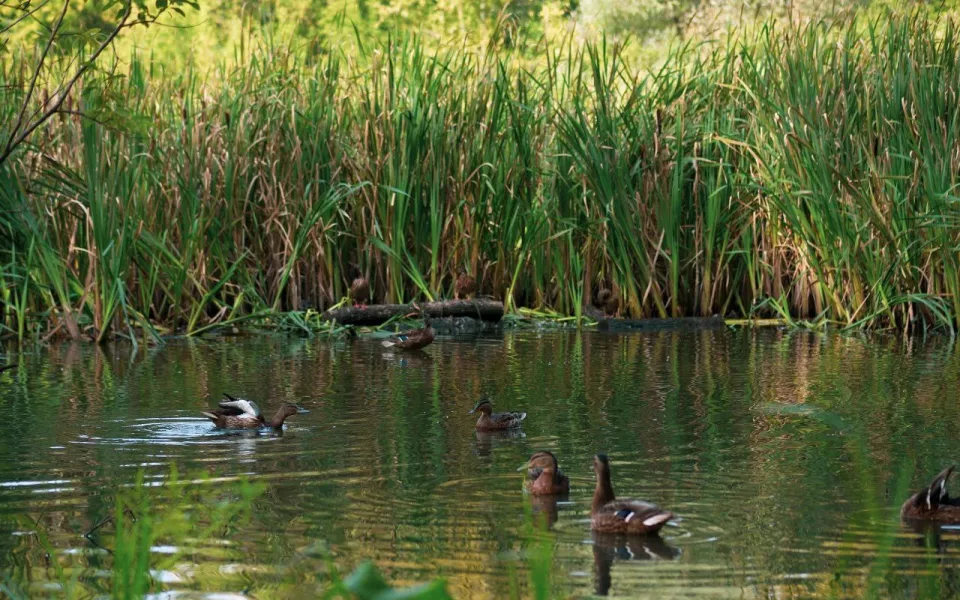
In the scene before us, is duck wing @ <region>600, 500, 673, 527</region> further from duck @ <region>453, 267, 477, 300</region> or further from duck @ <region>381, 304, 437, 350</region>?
duck @ <region>453, 267, 477, 300</region>

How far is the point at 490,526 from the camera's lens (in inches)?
227

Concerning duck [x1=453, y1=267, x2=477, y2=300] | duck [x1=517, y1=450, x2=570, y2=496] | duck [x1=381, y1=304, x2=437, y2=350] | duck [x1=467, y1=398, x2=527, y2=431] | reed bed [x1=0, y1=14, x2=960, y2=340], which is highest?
reed bed [x1=0, y1=14, x2=960, y2=340]

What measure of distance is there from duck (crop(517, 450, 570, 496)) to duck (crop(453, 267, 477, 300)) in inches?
298

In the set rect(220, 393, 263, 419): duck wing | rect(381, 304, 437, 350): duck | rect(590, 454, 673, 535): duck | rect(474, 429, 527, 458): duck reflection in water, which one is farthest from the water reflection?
rect(381, 304, 437, 350): duck

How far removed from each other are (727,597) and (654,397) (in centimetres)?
488

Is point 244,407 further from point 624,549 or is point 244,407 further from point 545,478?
point 624,549

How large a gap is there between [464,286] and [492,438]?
20.3ft

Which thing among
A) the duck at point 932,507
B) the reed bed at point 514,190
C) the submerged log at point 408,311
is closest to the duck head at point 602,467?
the duck at point 932,507

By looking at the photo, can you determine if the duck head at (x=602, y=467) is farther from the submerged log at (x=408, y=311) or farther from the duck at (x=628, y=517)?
the submerged log at (x=408, y=311)

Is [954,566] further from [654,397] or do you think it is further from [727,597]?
[654,397]

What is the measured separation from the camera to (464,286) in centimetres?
1404

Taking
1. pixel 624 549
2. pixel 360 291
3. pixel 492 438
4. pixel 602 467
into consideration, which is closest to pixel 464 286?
pixel 360 291

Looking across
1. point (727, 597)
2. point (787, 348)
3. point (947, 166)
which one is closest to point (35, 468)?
point (727, 597)

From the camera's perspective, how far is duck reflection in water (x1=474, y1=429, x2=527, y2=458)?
24.8 feet
